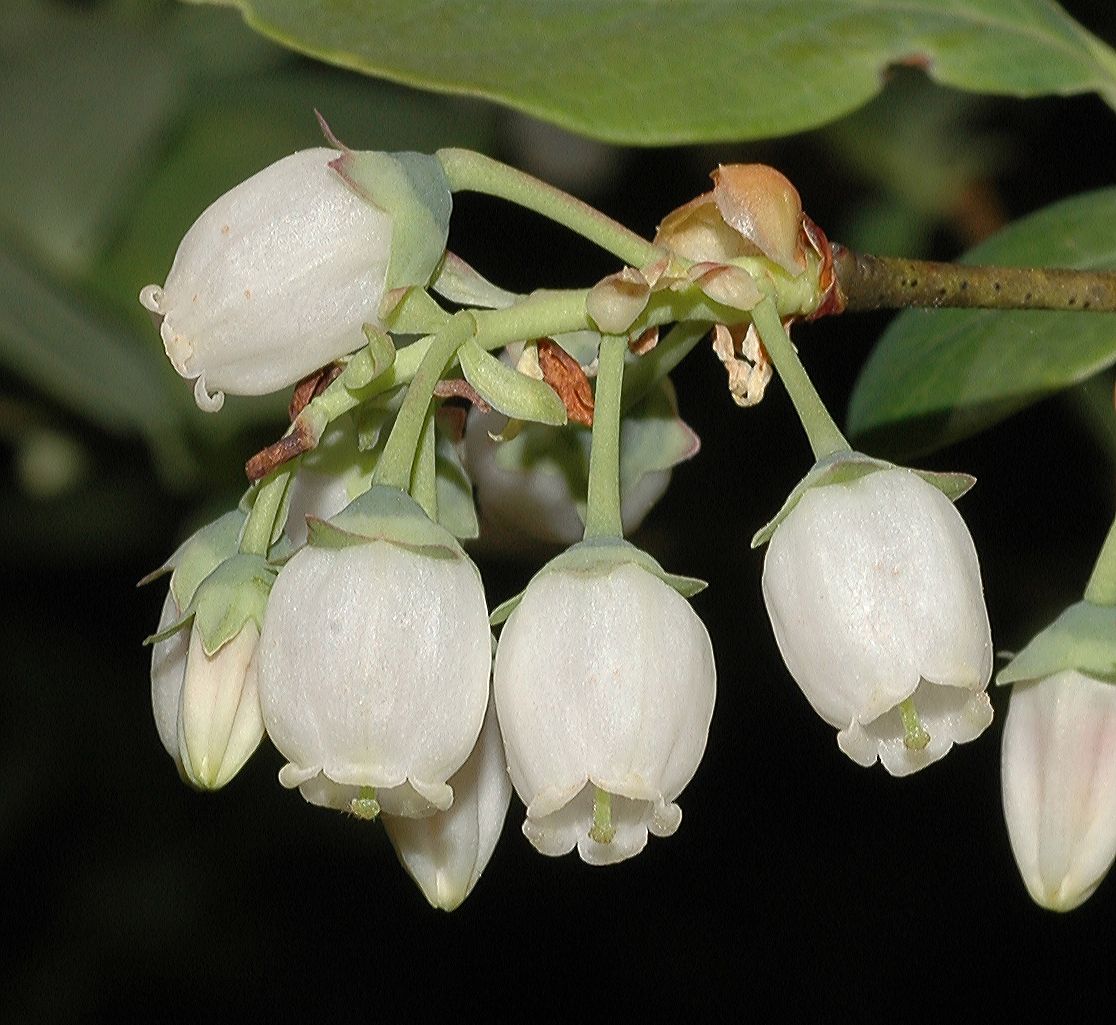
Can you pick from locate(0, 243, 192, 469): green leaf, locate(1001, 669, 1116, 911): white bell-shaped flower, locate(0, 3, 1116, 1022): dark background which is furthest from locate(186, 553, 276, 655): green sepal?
locate(0, 3, 1116, 1022): dark background

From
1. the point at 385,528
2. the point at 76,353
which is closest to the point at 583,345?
the point at 385,528

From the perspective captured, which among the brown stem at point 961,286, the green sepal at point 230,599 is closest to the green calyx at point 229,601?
the green sepal at point 230,599

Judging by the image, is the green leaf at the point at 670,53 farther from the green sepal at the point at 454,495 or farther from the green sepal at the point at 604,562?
the green sepal at the point at 604,562

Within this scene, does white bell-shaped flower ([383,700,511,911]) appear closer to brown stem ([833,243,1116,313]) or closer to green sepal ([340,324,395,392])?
green sepal ([340,324,395,392])

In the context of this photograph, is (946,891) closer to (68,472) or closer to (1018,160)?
(1018,160)

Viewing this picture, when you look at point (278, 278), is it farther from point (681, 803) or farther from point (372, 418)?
point (681, 803)

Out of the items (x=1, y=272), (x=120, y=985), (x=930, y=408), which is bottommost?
(x=120, y=985)

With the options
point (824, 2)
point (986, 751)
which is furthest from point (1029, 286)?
point (986, 751)
